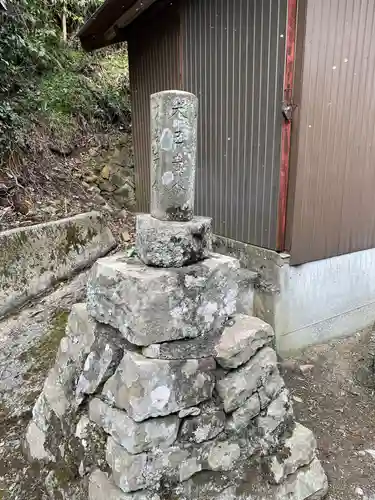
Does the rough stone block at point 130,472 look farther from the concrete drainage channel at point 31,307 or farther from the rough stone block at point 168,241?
the rough stone block at point 168,241

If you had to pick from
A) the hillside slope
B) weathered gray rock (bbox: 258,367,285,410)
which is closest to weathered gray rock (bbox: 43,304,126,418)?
weathered gray rock (bbox: 258,367,285,410)

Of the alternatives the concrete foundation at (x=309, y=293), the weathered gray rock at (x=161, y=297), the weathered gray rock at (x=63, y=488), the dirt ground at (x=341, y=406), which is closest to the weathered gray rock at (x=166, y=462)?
the weathered gray rock at (x=63, y=488)

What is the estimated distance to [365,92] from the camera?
410 cm

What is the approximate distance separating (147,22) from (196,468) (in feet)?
18.6

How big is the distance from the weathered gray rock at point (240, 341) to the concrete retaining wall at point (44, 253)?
2687 mm

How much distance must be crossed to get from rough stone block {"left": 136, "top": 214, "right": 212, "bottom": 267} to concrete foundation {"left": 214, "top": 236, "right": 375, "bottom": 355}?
2014 mm

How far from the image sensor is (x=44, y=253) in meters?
4.43

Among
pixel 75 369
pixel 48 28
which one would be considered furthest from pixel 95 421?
pixel 48 28

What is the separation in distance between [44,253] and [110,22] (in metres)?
3.71

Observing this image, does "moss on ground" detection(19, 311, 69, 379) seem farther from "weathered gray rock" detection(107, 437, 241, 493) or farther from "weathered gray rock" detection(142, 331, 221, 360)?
"weathered gray rock" detection(142, 331, 221, 360)

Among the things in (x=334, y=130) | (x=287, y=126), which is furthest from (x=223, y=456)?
(x=334, y=130)

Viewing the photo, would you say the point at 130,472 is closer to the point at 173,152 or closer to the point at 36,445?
the point at 36,445

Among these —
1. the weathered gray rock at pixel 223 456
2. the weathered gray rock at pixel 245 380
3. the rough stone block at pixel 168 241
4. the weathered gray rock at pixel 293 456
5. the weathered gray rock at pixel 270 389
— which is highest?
the rough stone block at pixel 168 241

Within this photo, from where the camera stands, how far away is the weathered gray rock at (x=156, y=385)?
6.70 ft
